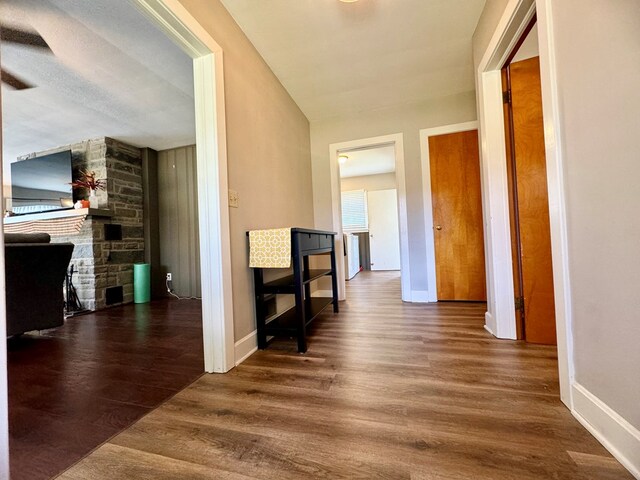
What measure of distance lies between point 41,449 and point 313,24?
8.56 feet

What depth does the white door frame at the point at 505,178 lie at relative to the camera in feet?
3.31

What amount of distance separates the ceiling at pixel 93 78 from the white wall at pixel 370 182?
3737mm

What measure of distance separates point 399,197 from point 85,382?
9.72 ft

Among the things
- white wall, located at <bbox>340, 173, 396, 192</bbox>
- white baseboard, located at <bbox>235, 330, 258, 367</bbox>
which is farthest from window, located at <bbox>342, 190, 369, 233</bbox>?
white baseboard, located at <bbox>235, 330, 258, 367</bbox>

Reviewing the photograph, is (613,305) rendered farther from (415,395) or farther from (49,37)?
(49,37)

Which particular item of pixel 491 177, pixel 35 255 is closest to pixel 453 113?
pixel 491 177

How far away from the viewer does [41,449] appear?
2.99 feet

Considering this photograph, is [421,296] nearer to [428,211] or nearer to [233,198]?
[428,211]

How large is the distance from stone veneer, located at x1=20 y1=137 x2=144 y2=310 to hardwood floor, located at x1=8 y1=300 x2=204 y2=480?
3.03 feet

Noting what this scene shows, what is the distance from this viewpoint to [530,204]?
1662 mm

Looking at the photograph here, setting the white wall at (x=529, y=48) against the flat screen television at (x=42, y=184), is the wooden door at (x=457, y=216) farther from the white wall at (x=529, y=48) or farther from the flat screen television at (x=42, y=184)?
the flat screen television at (x=42, y=184)

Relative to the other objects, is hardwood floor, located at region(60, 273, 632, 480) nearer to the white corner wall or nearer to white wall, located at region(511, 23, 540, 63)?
the white corner wall

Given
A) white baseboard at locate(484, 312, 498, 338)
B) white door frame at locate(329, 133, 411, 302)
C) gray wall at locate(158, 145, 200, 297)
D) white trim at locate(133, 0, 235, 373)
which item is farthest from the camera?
gray wall at locate(158, 145, 200, 297)

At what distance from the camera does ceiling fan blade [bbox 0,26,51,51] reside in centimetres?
179
